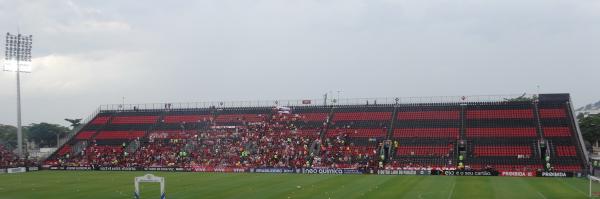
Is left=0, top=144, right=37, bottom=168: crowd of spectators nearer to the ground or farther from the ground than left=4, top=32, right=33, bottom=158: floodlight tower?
nearer to the ground

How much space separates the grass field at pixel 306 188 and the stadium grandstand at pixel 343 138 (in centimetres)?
1011

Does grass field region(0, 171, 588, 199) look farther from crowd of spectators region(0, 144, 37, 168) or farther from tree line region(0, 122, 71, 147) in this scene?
tree line region(0, 122, 71, 147)

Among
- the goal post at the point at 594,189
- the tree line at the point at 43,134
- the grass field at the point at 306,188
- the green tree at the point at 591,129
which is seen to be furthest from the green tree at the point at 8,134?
the goal post at the point at 594,189

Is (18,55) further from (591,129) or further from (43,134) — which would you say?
(591,129)

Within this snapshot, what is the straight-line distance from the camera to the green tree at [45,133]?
13300 centimetres

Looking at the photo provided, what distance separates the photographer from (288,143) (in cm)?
7200

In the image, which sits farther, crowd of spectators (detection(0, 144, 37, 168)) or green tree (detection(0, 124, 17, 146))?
green tree (detection(0, 124, 17, 146))

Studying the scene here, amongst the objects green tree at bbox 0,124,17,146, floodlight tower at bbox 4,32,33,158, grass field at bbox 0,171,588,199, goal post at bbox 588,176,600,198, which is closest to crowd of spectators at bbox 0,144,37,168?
floodlight tower at bbox 4,32,33,158

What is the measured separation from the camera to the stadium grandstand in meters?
63.1

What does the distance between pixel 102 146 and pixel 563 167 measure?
5653cm

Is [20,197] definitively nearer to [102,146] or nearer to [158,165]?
[158,165]

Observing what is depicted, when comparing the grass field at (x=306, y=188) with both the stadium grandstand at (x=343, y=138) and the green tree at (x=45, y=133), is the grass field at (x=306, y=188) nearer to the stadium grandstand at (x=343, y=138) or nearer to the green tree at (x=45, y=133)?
the stadium grandstand at (x=343, y=138)

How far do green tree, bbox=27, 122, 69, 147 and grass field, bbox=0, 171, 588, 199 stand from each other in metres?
85.4

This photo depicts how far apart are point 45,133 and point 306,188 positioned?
107440mm
